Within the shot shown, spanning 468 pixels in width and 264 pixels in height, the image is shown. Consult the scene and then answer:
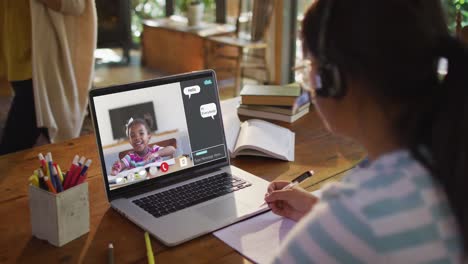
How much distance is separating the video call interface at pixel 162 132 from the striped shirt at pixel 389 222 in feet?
2.24

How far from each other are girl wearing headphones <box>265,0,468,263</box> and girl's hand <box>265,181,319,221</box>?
451 millimetres

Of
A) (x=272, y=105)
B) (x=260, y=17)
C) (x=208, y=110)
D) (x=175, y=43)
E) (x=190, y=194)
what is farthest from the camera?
(x=175, y=43)

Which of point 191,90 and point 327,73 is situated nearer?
point 327,73

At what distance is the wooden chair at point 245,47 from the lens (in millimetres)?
4777

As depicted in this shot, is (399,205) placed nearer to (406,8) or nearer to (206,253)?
(406,8)

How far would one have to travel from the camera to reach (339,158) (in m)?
1.65

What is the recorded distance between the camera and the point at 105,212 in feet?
4.19

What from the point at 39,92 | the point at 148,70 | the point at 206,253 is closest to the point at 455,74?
the point at 206,253

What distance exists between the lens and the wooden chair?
4777 millimetres

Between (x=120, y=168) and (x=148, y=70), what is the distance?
467cm

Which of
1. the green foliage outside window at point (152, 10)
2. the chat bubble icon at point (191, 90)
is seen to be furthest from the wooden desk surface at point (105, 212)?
the green foliage outside window at point (152, 10)

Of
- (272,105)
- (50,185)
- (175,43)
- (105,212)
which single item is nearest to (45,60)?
(272,105)

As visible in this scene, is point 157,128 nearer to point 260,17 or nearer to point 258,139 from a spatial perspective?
point 258,139

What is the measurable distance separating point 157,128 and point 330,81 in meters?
0.66
